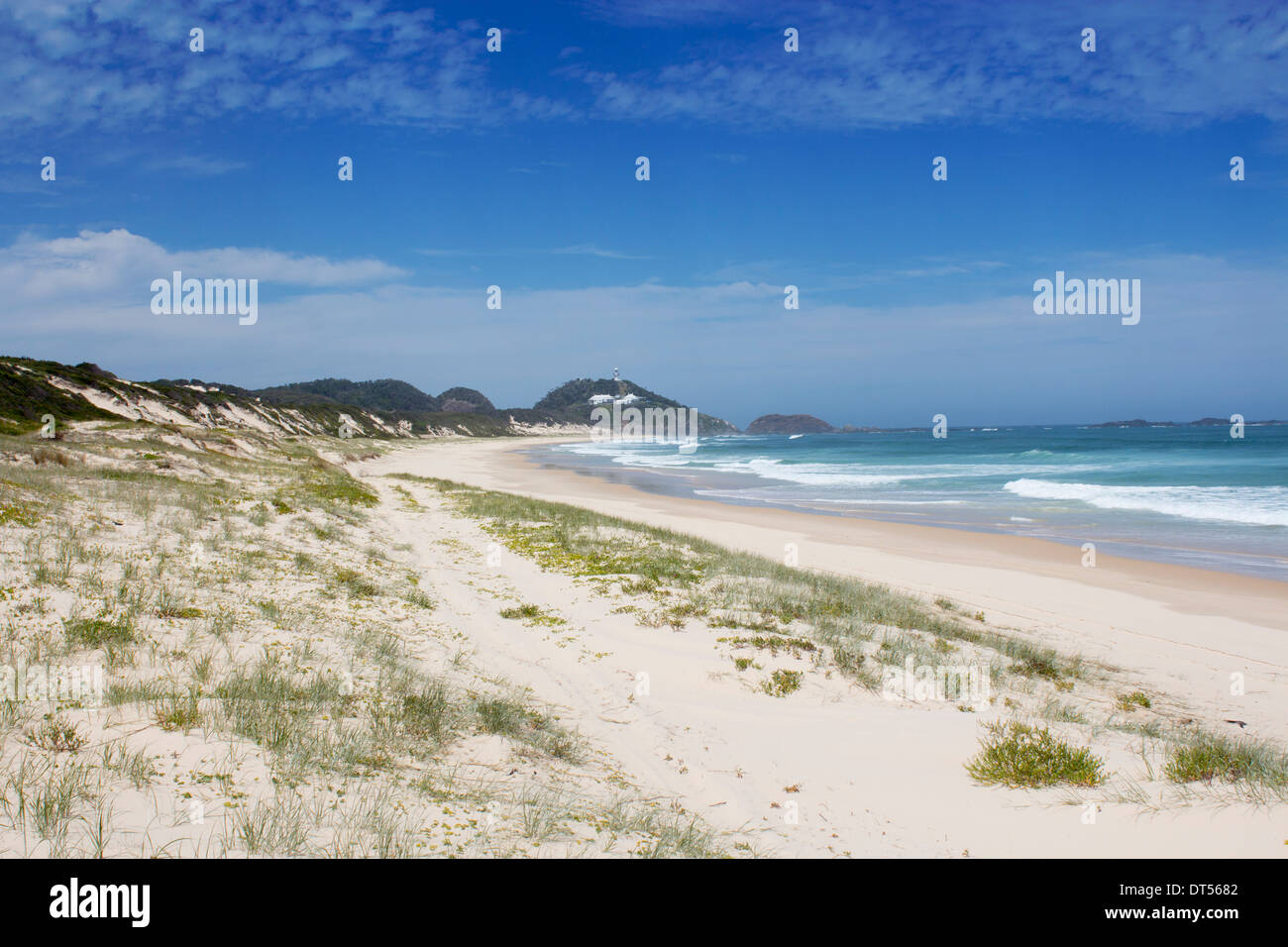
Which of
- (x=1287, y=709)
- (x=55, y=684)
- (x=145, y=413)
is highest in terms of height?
(x=145, y=413)

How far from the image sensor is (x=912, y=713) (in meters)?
6.55

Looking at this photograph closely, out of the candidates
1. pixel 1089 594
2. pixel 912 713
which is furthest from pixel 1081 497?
pixel 912 713

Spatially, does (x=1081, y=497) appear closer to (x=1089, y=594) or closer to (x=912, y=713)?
(x=1089, y=594)

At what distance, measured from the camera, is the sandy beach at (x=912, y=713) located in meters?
4.22

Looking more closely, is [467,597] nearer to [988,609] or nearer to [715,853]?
[715,853]

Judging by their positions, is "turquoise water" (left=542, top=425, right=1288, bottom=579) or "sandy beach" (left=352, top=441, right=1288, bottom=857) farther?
"turquoise water" (left=542, top=425, right=1288, bottom=579)

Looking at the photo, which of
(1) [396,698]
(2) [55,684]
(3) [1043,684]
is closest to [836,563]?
(3) [1043,684]

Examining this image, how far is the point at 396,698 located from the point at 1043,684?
7233mm

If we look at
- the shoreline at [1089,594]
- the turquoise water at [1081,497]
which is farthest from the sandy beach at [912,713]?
the turquoise water at [1081,497]

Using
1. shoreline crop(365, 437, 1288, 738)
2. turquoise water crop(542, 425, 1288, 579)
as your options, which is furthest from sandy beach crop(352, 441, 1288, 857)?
turquoise water crop(542, 425, 1288, 579)

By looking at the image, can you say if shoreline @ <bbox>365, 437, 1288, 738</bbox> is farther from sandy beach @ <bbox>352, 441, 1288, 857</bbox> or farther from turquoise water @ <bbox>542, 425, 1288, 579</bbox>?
turquoise water @ <bbox>542, 425, 1288, 579</bbox>

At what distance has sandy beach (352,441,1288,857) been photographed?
4.22 meters

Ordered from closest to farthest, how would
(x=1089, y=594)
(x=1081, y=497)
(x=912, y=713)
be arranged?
(x=912, y=713) → (x=1089, y=594) → (x=1081, y=497)

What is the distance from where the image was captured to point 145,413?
4900 centimetres
